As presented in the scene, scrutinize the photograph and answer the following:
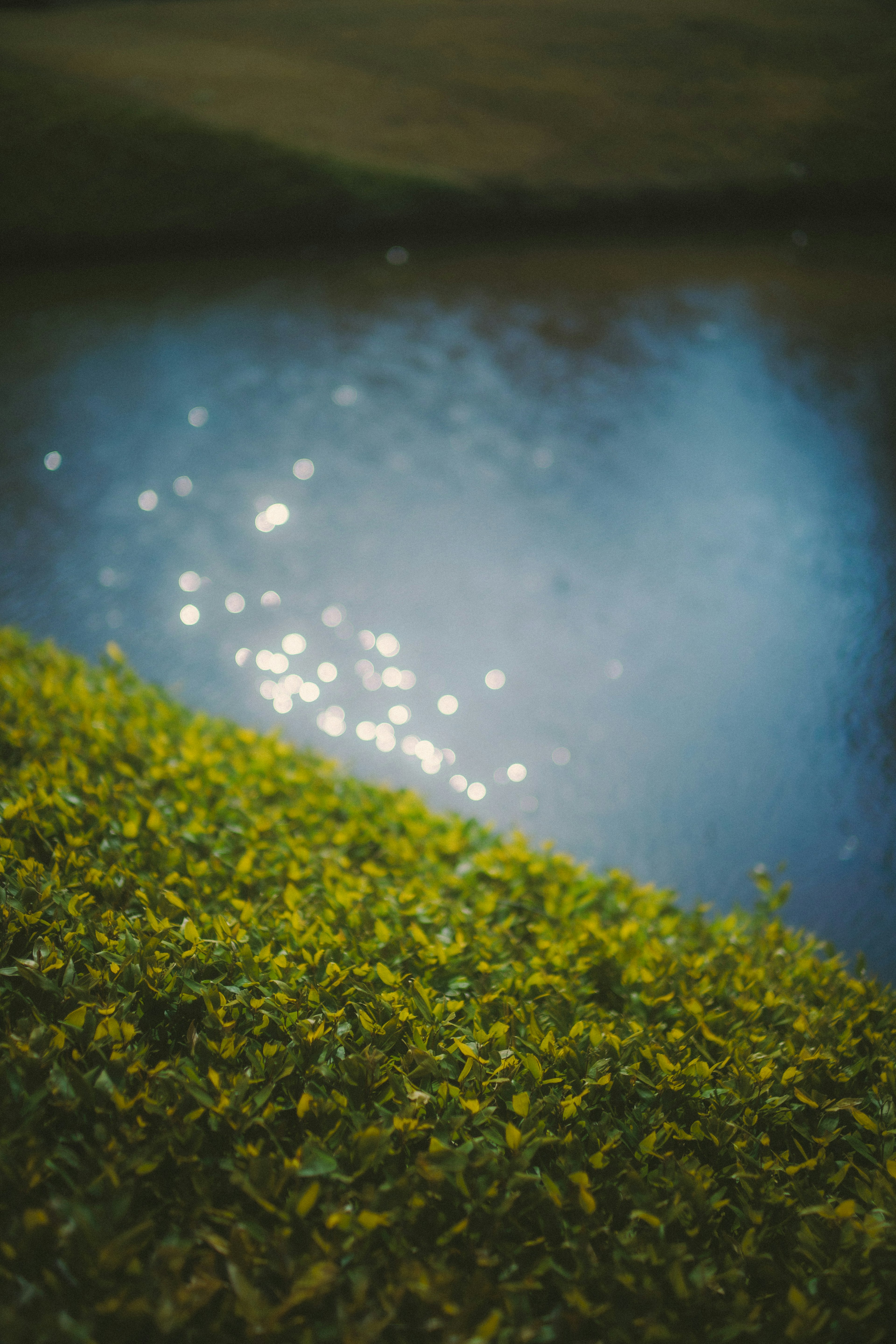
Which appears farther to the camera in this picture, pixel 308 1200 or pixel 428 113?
pixel 428 113

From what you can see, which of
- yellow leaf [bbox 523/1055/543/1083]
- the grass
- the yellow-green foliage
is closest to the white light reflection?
the yellow-green foliage

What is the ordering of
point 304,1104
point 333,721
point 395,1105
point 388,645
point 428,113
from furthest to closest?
point 428,113 → point 388,645 → point 333,721 → point 395,1105 → point 304,1104

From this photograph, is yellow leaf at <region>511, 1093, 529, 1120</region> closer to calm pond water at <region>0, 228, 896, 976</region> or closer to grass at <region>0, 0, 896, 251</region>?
calm pond water at <region>0, 228, 896, 976</region>

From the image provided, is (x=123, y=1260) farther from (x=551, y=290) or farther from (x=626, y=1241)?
(x=551, y=290)

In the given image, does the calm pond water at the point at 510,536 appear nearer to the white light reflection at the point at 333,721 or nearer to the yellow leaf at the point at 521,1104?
the white light reflection at the point at 333,721

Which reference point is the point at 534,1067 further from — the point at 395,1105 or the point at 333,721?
the point at 333,721

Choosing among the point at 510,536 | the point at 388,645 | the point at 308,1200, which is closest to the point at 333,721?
the point at 388,645
